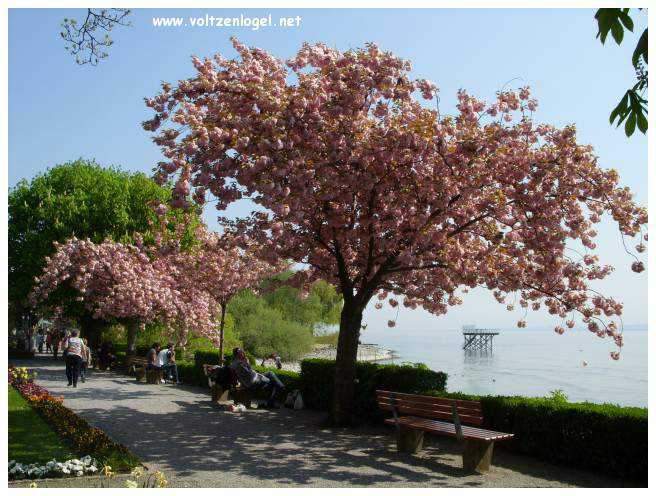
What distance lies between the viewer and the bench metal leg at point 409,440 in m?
10.6

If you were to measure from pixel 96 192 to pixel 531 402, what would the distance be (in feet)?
91.6

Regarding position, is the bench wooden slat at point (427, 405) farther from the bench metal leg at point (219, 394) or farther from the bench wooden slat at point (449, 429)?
the bench metal leg at point (219, 394)

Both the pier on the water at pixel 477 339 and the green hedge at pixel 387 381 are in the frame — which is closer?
the green hedge at pixel 387 381

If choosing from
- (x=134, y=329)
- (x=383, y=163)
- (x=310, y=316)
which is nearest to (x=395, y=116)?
(x=383, y=163)

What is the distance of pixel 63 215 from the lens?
32719 mm

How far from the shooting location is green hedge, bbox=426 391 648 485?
30.0 ft

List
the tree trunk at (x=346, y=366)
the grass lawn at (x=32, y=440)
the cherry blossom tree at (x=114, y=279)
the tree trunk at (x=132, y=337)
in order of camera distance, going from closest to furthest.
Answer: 1. the grass lawn at (x=32, y=440)
2. the tree trunk at (x=346, y=366)
3. the cherry blossom tree at (x=114, y=279)
4. the tree trunk at (x=132, y=337)

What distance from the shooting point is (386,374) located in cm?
1412

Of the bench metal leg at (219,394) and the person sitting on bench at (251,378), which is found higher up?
the person sitting on bench at (251,378)

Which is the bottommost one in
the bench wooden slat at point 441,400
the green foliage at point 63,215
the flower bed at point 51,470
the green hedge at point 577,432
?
the flower bed at point 51,470

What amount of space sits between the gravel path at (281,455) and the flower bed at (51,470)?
0.78ft

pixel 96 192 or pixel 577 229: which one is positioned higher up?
pixel 96 192

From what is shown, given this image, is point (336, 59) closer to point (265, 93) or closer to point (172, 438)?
point (265, 93)

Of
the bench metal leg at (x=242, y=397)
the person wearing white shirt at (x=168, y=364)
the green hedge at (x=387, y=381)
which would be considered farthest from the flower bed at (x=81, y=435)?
the person wearing white shirt at (x=168, y=364)
